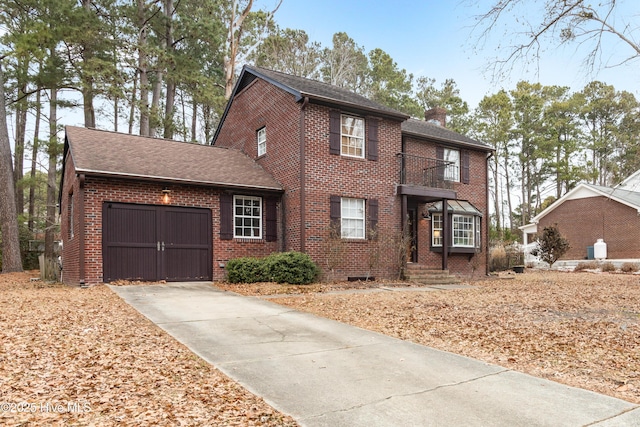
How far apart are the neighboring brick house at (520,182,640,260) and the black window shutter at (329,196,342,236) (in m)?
17.2

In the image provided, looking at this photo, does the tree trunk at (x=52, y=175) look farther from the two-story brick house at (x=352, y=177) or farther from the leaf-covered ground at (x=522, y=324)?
the leaf-covered ground at (x=522, y=324)

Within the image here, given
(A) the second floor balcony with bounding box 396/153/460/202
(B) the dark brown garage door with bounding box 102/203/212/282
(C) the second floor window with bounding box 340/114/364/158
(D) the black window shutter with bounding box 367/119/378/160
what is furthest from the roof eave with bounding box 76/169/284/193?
(A) the second floor balcony with bounding box 396/153/460/202

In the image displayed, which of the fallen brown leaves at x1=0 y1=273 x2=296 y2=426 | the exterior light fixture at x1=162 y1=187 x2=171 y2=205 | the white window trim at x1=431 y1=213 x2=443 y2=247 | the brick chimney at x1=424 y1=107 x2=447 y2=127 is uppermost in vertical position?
the brick chimney at x1=424 y1=107 x2=447 y2=127

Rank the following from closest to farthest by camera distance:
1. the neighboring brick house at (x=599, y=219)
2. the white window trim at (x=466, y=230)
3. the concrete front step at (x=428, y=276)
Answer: the concrete front step at (x=428, y=276) → the white window trim at (x=466, y=230) → the neighboring brick house at (x=599, y=219)

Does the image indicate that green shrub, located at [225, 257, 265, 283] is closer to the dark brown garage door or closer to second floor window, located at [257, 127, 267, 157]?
the dark brown garage door

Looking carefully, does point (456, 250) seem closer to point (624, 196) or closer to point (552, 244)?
point (552, 244)

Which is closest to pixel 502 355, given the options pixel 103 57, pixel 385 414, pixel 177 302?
pixel 385 414

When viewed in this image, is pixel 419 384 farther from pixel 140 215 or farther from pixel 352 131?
pixel 352 131

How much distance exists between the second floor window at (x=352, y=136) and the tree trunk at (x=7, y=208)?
Result: 1424 centimetres

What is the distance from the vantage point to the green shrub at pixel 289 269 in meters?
11.8

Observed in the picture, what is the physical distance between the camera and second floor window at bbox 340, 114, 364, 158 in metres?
14.2

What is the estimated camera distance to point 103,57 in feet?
70.8

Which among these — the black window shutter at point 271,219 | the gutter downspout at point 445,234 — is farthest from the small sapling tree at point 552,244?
the black window shutter at point 271,219

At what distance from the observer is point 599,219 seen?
27078 millimetres
